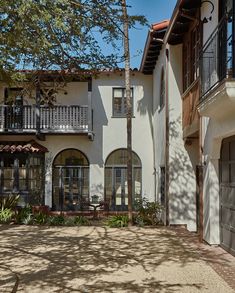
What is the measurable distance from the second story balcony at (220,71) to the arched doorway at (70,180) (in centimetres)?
1235

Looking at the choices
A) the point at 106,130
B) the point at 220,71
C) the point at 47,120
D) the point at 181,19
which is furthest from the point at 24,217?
the point at 220,71

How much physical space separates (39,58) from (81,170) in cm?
1475

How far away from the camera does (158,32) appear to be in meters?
15.2

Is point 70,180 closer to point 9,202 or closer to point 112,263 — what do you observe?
point 9,202

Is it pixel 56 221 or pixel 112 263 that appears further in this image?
pixel 56 221

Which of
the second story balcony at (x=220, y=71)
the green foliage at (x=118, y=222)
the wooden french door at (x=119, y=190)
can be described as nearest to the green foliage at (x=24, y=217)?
the green foliage at (x=118, y=222)

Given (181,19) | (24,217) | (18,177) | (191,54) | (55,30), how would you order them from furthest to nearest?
(18,177) → (24,217) → (191,54) → (181,19) → (55,30)

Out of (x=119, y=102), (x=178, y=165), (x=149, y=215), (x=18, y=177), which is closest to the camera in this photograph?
(x=178, y=165)

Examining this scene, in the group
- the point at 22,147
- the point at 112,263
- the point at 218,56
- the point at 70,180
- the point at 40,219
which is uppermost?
the point at 218,56

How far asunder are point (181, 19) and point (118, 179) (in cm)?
1033

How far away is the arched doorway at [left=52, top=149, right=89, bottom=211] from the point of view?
845 inches

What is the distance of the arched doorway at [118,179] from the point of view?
21547 millimetres

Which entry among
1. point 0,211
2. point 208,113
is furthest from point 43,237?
point 208,113

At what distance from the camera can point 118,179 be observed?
70.9ft
